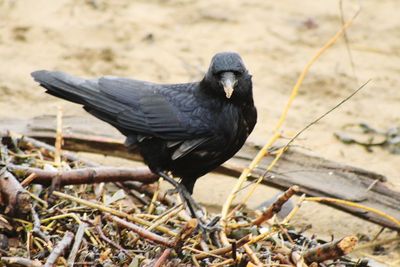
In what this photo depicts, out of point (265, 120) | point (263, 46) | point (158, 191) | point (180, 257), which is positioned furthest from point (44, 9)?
point (180, 257)

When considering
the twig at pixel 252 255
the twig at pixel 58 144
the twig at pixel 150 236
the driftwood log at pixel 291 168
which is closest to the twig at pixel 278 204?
the twig at pixel 252 255

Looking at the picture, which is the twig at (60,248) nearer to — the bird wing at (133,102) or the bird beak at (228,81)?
the bird wing at (133,102)

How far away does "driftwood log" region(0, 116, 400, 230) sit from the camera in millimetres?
5207

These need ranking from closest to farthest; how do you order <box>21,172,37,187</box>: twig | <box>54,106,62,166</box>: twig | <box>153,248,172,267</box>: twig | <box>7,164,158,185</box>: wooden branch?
1. <box>153,248,172,267</box>: twig
2. <box>21,172,37,187</box>: twig
3. <box>7,164,158,185</box>: wooden branch
4. <box>54,106,62,166</box>: twig

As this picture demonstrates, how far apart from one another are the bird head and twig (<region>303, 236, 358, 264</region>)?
33.5 inches

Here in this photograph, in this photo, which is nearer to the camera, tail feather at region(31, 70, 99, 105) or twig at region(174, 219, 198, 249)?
twig at region(174, 219, 198, 249)

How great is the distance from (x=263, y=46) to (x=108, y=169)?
11.7 feet

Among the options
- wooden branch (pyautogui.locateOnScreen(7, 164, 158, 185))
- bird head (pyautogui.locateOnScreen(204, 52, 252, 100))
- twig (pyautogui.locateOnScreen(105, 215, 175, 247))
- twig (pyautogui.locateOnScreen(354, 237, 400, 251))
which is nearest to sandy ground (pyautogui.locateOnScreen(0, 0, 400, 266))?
twig (pyautogui.locateOnScreen(354, 237, 400, 251))

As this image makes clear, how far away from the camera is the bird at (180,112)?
4512 millimetres

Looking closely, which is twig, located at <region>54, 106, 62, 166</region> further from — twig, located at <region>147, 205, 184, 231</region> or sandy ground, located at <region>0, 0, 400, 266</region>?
sandy ground, located at <region>0, 0, 400, 266</region>

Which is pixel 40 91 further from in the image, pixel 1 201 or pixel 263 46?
pixel 1 201

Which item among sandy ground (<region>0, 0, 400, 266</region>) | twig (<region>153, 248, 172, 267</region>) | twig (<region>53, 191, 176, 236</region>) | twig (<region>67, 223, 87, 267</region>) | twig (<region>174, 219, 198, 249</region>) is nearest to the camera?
twig (<region>174, 219, 198, 249</region>)

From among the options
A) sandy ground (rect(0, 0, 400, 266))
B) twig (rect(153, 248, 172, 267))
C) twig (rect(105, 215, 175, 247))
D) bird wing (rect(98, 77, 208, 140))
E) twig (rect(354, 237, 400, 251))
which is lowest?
twig (rect(354, 237, 400, 251))

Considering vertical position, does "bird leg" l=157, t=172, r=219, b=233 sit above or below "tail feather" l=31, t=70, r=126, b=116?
below
